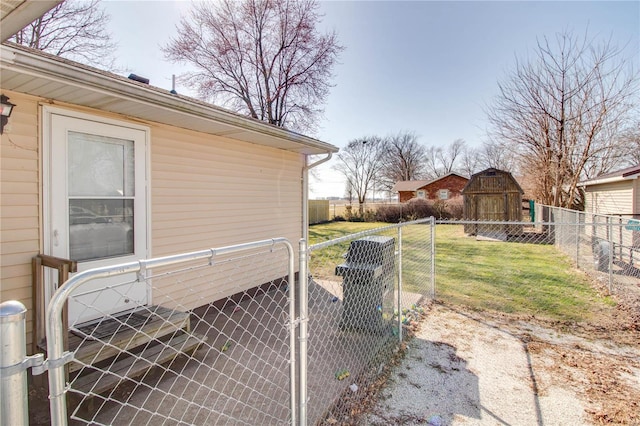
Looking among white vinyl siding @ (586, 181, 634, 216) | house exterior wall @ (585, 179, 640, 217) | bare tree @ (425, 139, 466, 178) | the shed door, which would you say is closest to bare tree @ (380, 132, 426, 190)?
bare tree @ (425, 139, 466, 178)

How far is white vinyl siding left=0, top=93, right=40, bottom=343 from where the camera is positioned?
2941 mm

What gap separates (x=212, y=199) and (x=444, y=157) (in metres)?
43.1

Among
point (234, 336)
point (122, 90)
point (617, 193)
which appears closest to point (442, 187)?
point (617, 193)

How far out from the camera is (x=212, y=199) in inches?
199

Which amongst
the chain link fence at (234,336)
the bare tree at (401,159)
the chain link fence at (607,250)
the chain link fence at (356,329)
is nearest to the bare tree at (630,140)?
the chain link fence at (607,250)

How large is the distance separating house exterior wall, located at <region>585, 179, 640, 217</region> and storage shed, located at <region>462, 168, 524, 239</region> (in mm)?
2491

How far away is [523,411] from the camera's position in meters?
2.72

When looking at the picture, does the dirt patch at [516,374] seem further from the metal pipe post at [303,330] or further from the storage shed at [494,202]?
the storage shed at [494,202]

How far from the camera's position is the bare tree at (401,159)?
39.9 m

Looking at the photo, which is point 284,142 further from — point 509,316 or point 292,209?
point 509,316

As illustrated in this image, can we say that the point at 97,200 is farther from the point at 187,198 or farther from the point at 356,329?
the point at 356,329

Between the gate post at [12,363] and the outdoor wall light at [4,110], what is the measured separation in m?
2.98

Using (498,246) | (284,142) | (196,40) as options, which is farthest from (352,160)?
(284,142)

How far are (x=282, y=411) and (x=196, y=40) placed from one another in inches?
686
